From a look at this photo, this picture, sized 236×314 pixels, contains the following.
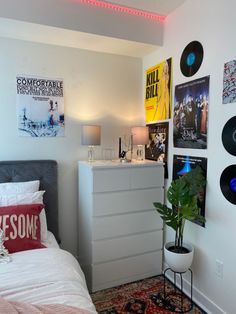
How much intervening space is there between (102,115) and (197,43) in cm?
116

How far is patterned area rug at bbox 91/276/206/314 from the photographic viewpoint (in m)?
1.96

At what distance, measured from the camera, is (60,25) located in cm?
204

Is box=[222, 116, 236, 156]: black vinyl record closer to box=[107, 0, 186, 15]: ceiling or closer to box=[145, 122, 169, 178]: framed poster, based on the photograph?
box=[145, 122, 169, 178]: framed poster


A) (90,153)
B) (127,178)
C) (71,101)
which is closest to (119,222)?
(127,178)

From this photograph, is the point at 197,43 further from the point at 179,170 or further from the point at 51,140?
the point at 51,140

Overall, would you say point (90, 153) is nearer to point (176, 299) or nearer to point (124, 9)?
point (124, 9)

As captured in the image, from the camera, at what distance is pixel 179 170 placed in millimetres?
2262

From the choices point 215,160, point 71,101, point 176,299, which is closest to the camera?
point 215,160

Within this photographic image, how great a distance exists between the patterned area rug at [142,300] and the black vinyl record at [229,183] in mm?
1004

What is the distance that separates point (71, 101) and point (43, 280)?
5.66ft

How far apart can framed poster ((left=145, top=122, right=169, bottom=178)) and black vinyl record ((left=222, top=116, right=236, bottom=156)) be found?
2.30ft

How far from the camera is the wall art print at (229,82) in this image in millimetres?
1691

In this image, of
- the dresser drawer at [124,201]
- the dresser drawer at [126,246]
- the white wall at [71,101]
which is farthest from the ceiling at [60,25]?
the dresser drawer at [126,246]

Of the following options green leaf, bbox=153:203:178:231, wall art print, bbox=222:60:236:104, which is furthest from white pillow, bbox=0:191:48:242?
wall art print, bbox=222:60:236:104
